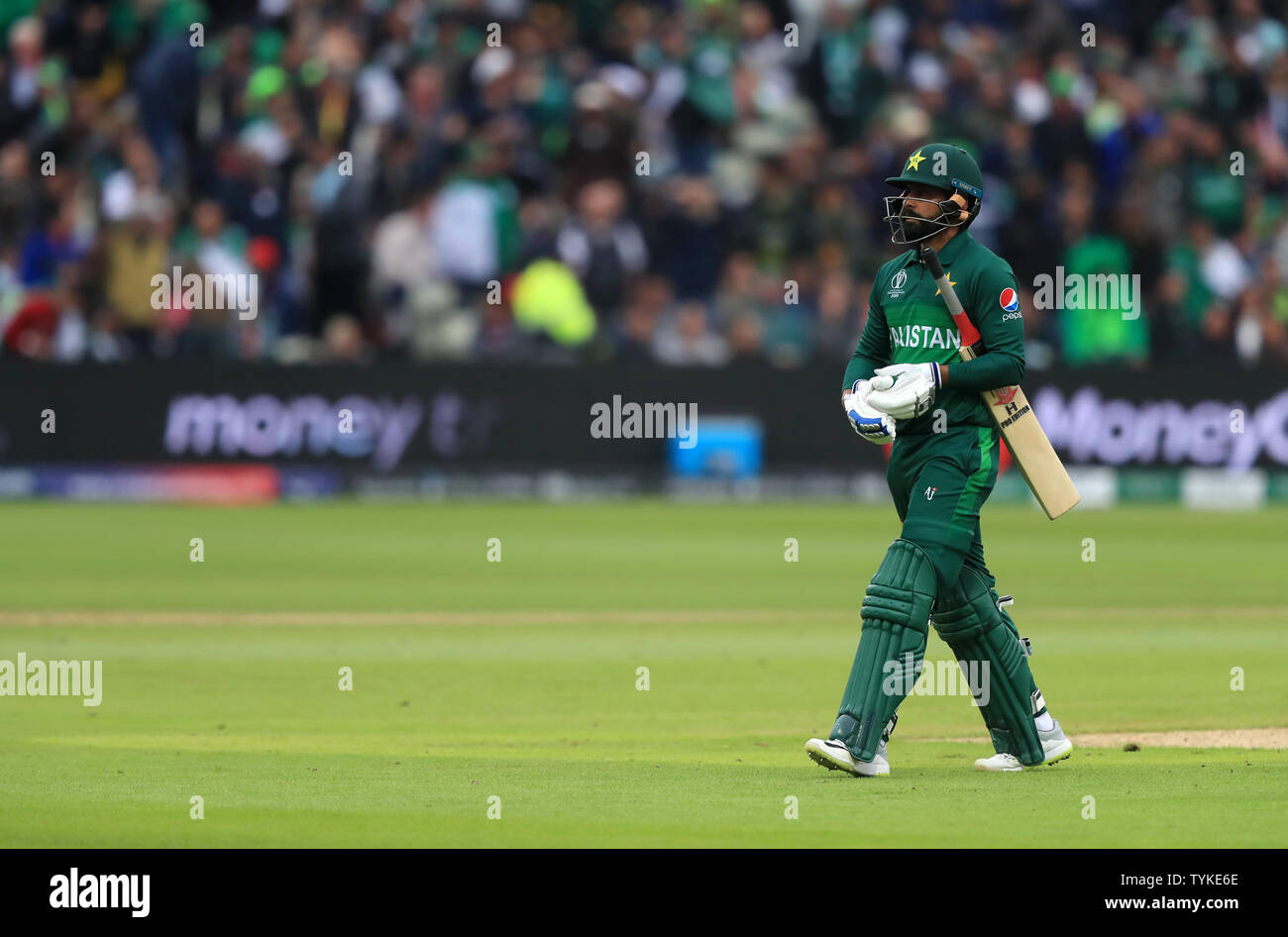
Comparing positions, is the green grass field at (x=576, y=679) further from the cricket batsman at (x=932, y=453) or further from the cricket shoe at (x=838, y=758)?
the cricket batsman at (x=932, y=453)

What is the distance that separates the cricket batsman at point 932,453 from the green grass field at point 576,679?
1.24 feet

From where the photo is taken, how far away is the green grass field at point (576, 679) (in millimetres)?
8281

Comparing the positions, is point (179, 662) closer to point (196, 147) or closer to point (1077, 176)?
point (196, 147)

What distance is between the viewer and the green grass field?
326 inches

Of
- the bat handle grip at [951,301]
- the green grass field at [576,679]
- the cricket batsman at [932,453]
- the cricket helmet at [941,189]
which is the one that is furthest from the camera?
the cricket helmet at [941,189]

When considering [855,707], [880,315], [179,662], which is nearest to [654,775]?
[855,707]

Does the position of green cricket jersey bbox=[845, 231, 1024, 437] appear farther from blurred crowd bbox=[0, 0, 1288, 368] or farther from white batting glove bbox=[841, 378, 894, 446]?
blurred crowd bbox=[0, 0, 1288, 368]

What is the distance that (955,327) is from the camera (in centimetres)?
902

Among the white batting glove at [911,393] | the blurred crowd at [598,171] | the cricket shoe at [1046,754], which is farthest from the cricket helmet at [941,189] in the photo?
the blurred crowd at [598,171]

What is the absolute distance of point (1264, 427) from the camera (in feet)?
87.7

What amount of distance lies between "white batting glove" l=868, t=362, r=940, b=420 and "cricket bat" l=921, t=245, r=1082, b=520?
0.29m

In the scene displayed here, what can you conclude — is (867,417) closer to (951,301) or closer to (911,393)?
(911,393)

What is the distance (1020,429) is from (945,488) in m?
0.46

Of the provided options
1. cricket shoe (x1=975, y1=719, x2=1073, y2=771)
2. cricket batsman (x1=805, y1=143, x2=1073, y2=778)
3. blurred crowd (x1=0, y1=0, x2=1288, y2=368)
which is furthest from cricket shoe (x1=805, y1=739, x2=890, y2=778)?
blurred crowd (x1=0, y1=0, x2=1288, y2=368)
